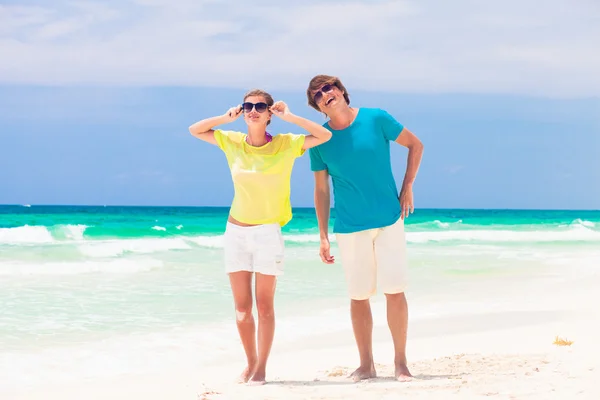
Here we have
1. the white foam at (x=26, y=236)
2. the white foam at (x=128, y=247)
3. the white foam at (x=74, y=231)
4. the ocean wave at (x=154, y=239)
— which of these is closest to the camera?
the white foam at (x=128, y=247)

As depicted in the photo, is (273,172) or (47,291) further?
(47,291)

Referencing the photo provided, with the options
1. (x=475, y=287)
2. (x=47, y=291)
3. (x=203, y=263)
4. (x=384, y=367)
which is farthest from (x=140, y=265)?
(x=384, y=367)

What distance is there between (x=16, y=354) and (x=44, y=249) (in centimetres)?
1497

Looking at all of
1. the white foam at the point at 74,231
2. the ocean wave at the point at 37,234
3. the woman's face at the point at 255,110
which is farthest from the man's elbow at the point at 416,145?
the white foam at the point at 74,231

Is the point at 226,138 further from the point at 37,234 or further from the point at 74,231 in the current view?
the point at 74,231

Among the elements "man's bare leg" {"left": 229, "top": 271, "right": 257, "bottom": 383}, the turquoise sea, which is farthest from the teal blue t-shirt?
the turquoise sea

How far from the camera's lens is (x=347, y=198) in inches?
187

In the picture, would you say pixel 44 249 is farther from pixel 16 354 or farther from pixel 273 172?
pixel 273 172

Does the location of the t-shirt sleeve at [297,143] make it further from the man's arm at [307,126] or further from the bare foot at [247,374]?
the bare foot at [247,374]

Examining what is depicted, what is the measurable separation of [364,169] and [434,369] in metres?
1.61

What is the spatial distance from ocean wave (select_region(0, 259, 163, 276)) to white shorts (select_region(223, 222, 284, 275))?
9.66 metres

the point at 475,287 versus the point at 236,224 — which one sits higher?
the point at 236,224

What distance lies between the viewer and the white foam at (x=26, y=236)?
2479cm

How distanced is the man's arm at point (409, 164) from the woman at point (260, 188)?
57 cm
